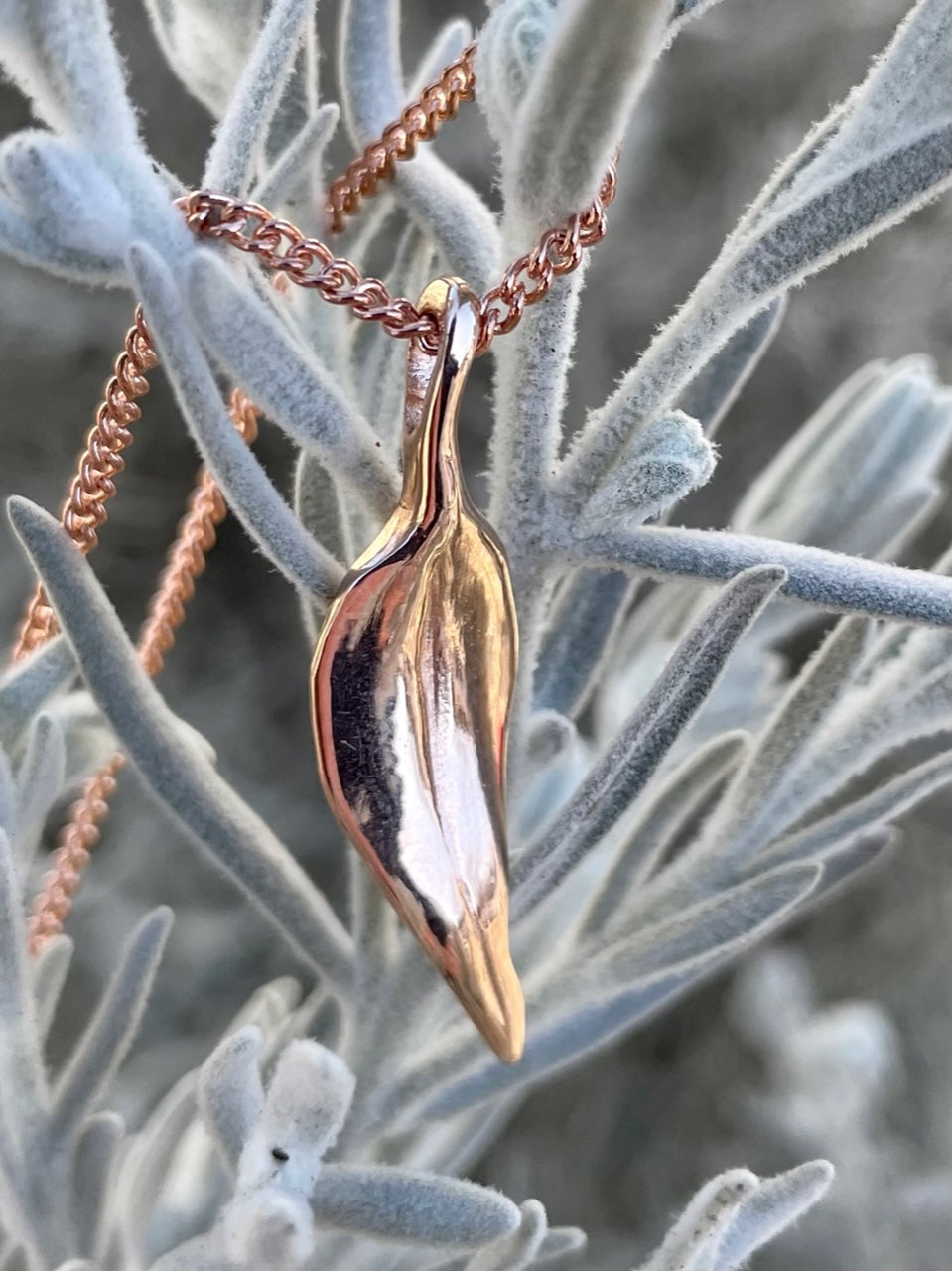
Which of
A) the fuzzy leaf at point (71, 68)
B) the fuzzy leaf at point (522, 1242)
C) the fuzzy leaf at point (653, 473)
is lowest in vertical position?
the fuzzy leaf at point (522, 1242)

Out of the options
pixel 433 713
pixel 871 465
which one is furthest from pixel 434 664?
pixel 871 465

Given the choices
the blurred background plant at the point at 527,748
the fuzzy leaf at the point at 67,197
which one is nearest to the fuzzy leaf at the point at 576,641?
the blurred background plant at the point at 527,748

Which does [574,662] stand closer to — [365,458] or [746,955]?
[365,458]

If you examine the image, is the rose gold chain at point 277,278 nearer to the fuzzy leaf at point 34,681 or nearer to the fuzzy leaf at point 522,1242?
the fuzzy leaf at point 34,681

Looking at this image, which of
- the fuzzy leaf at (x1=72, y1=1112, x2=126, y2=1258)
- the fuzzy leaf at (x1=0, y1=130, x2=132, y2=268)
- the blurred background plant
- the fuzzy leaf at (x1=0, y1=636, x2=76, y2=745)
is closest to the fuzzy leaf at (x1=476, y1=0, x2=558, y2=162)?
the blurred background plant

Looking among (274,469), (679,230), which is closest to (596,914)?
(274,469)

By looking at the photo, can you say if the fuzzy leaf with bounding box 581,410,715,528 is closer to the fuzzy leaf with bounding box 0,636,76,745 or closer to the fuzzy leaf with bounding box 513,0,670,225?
the fuzzy leaf with bounding box 513,0,670,225

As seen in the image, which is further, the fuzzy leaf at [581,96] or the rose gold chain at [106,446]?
the rose gold chain at [106,446]

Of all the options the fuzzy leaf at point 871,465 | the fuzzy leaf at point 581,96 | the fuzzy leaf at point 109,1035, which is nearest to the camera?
the fuzzy leaf at point 581,96

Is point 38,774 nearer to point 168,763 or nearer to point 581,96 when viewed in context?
point 168,763
